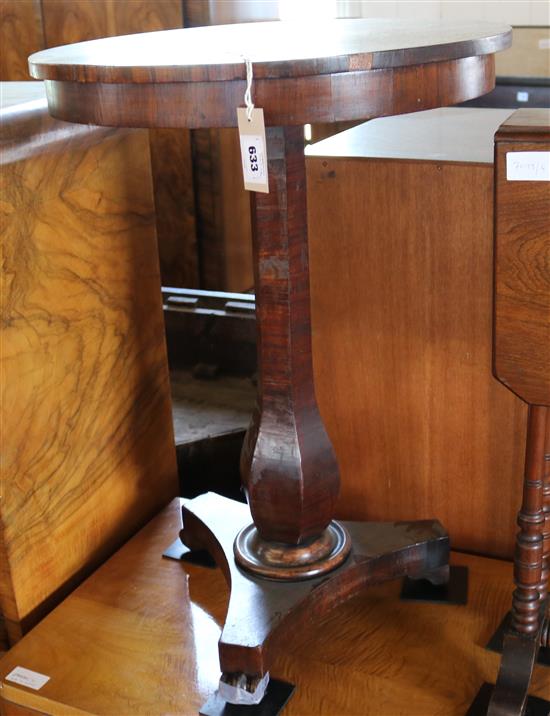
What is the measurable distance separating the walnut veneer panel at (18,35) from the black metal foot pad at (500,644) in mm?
2236

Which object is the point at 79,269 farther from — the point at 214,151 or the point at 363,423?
the point at 214,151

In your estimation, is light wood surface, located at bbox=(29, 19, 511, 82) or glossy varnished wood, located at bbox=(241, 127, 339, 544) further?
glossy varnished wood, located at bbox=(241, 127, 339, 544)

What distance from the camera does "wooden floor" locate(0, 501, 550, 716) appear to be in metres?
1.34

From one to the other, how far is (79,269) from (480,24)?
71cm

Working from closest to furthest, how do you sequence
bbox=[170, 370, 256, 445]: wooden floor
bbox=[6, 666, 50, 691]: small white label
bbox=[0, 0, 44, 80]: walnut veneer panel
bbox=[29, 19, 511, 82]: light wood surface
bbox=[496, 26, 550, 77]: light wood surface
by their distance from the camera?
bbox=[29, 19, 511, 82]: light wood surface → bbox=[6, 666, 50, 691]: small white label → bbox=[170, 370, 256, 445]: wooden floor → bbox=[0, 0, 44, 80]: walnut veneer panel → bbox=[496, 26, 550, 77]: light wood surface

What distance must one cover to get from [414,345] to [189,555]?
1.72ft

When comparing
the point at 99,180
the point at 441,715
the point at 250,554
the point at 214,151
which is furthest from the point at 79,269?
the point at 214,151

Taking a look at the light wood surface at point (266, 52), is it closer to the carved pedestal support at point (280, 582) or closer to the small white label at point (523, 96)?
the carved pedestal support at point (280, 582)

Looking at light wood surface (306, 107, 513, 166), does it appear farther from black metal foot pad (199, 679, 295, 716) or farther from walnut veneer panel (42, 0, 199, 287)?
walnut veneer panel (42, 0, 199, 287)

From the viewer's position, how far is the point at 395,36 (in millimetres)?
1247

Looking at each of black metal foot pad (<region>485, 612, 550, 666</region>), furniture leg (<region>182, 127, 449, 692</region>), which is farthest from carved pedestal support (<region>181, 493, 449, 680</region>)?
black metal foot pad (<region>485, 612, 550, 666</region>)

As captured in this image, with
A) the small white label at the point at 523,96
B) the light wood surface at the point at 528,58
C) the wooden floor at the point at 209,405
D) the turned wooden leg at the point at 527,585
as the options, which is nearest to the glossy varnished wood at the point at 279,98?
the turned wooden leg at the point at 527,585

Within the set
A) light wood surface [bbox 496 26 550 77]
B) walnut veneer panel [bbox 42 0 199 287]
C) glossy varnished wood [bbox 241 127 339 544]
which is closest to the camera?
glossy varnished wood [bbox 241 127 339 544]

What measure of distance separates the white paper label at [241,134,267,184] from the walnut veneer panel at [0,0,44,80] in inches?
79.9
